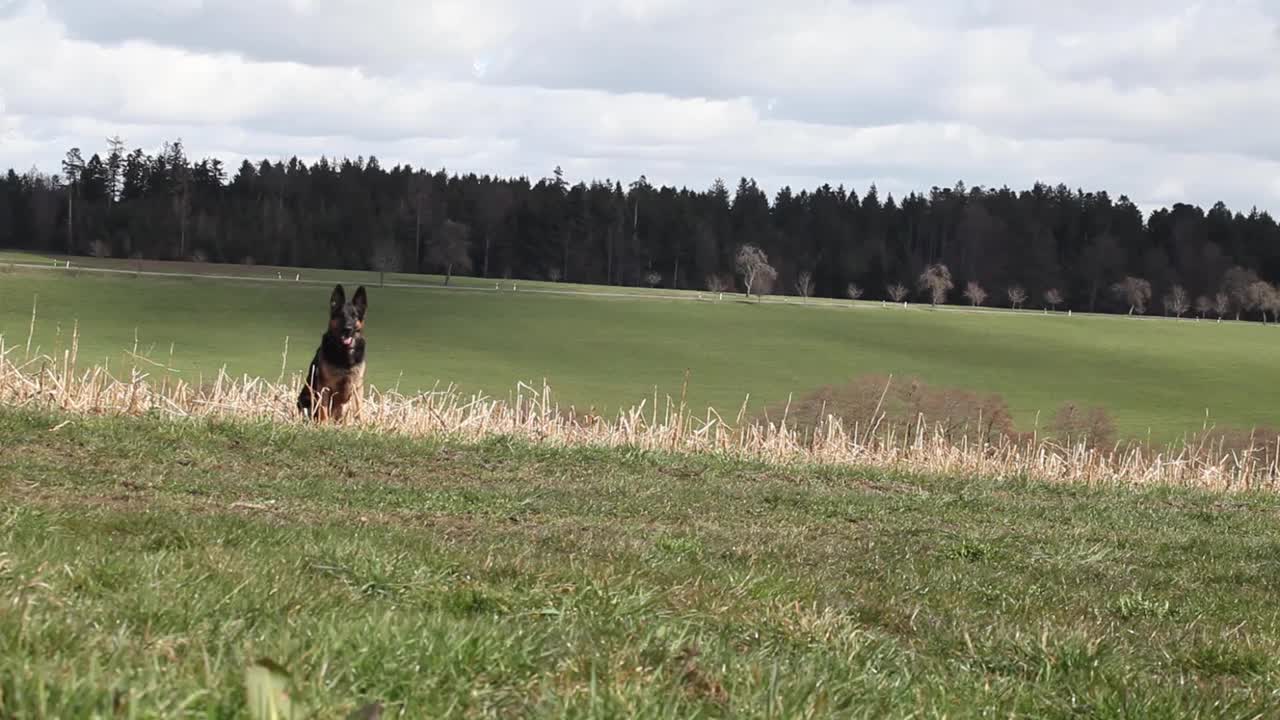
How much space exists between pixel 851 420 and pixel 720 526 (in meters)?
37.1

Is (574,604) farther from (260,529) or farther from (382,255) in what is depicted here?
(382,255)

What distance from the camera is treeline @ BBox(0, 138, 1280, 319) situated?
512 ft

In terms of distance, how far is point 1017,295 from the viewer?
16288cm

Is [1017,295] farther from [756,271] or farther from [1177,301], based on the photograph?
[756,271]

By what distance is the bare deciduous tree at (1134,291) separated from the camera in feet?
522

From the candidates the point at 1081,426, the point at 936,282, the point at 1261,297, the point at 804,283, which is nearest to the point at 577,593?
the point at 1081,426

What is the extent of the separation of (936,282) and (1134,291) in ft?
77.8

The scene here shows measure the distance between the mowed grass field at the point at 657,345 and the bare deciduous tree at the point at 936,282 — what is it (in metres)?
46.3

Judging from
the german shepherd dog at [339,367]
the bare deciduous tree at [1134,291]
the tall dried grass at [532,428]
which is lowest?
the tall dried grass at [532,428]

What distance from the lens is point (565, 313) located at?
93500mm

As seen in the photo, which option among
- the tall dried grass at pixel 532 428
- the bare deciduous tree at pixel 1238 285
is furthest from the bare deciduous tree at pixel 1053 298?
the tall dried grass at pixel 532 428

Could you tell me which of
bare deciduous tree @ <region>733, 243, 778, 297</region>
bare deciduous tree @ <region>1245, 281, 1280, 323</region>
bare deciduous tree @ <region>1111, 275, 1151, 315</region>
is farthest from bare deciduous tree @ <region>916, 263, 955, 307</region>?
bare deciduous tree @ <region>1245, 281, 1280, 323</region>

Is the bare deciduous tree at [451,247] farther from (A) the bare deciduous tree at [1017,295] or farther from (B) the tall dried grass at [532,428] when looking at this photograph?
(B) the tall dried grass at [532,428]

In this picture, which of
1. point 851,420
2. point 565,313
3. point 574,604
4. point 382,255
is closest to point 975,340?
point 565,313
